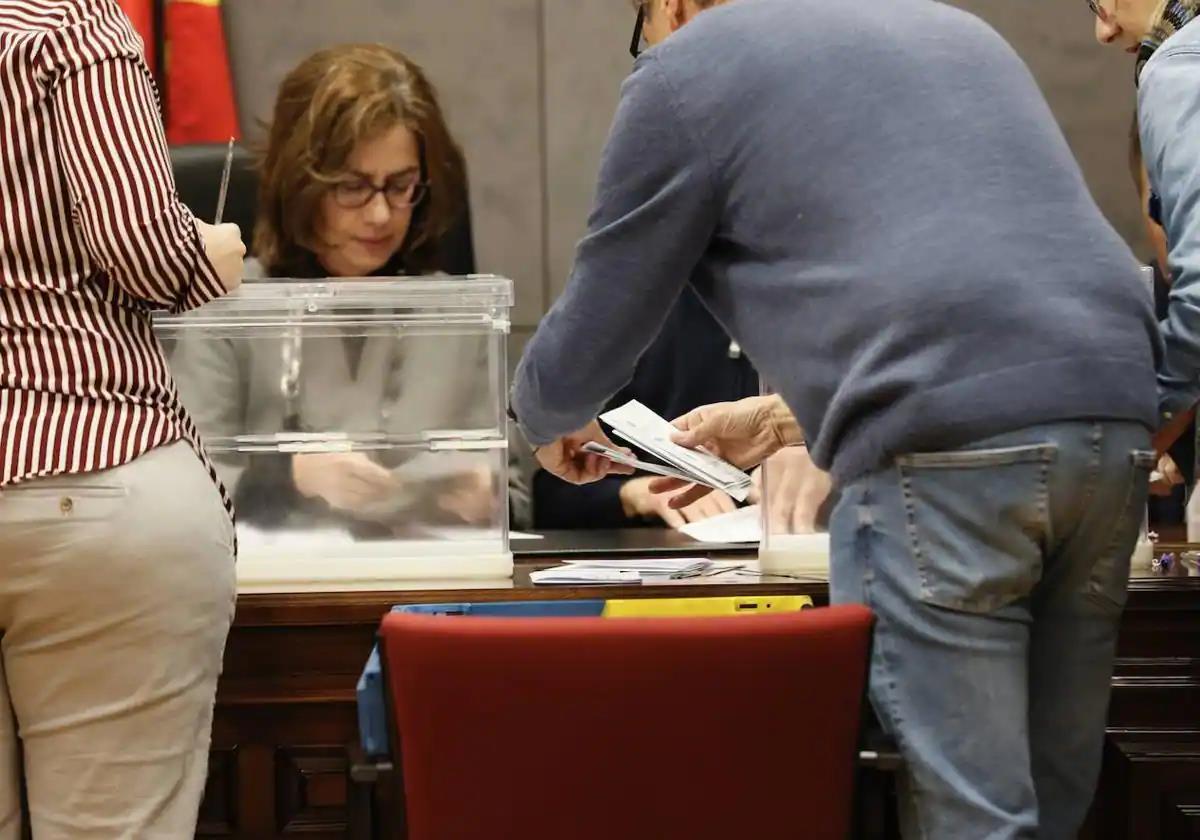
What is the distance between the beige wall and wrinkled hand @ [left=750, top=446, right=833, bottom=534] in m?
1.95

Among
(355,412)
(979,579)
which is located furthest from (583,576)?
(979,579)

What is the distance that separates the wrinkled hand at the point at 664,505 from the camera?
2.46 m

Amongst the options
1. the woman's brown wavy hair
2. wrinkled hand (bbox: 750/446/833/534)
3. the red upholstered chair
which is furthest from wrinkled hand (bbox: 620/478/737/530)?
the red upholstered chair

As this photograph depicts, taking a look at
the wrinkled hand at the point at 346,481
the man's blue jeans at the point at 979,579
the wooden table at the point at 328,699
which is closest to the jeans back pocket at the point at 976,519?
the man's blue jeans at the point at 979,579

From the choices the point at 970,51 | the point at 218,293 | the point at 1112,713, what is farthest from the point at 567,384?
the point at 1112,713

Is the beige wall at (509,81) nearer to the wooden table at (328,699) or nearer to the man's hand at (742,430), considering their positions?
the man's hand at (742,430)

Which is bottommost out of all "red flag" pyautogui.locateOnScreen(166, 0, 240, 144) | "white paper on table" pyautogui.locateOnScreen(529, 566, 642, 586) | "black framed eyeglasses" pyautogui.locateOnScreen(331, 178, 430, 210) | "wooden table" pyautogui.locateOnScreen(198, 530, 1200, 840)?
"wooden table" pyautogui.locateOnScreen(198, 530, 1200, 840)

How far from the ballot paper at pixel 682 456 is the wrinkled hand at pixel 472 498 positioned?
19 centimetres

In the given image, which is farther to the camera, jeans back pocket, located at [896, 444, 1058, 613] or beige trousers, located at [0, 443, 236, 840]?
beige trousers, located at [0, 443, 236, 840]

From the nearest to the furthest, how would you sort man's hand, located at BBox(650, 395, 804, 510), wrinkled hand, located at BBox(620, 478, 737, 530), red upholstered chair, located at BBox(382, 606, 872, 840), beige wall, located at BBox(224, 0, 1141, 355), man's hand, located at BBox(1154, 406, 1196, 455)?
red upholstered chair, located at BBox(382, 606, 872, 840) → man's hand, located at BBox(1154, 406, 1196, 455) → man's hand, located at BBox(650, 395, 804, 510) → wrinkled hand, located at BBox(620, 478, 737, 530) → beige wall, located at BBox(224, 0, 1141, 355)

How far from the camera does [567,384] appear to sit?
145 centimetres

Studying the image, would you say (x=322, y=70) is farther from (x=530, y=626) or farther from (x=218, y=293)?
(x=530, y=626)

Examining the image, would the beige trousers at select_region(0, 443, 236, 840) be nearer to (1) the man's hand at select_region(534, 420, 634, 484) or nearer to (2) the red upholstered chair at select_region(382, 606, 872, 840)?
(2) the red upholstered chair at select_region(382, 606, 872, 840)

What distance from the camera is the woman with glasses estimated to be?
1.94 metres
